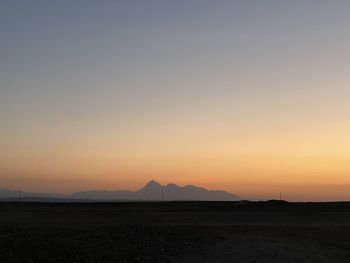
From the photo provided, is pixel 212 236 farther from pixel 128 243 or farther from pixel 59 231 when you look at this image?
pixel 59 231

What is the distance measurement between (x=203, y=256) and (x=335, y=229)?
14179mm

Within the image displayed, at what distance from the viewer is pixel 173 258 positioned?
64.3 ft

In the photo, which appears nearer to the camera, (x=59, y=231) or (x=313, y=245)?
(x=59, y=231)

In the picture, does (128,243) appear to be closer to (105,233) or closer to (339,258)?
(105,233)

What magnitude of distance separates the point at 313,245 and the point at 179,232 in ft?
19.2

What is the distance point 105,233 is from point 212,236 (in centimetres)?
481

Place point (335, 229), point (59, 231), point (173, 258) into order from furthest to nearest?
point (335, 229) < point (59, 231) < point (173, 258)

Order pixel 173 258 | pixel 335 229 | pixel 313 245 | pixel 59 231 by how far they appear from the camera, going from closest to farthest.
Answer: pixel 173 258
pixel 59 231
pixel 313 245
pixel 335 229

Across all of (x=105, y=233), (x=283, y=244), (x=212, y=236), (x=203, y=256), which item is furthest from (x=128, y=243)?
(x=283, y=244)

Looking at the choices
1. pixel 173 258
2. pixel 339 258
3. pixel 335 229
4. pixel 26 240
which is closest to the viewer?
pixel 26 240

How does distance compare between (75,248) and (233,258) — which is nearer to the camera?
(75,248)

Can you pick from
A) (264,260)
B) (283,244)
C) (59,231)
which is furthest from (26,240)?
(283,244)

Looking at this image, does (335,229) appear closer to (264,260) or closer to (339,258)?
(339,258)

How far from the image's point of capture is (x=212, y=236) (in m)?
23.6
